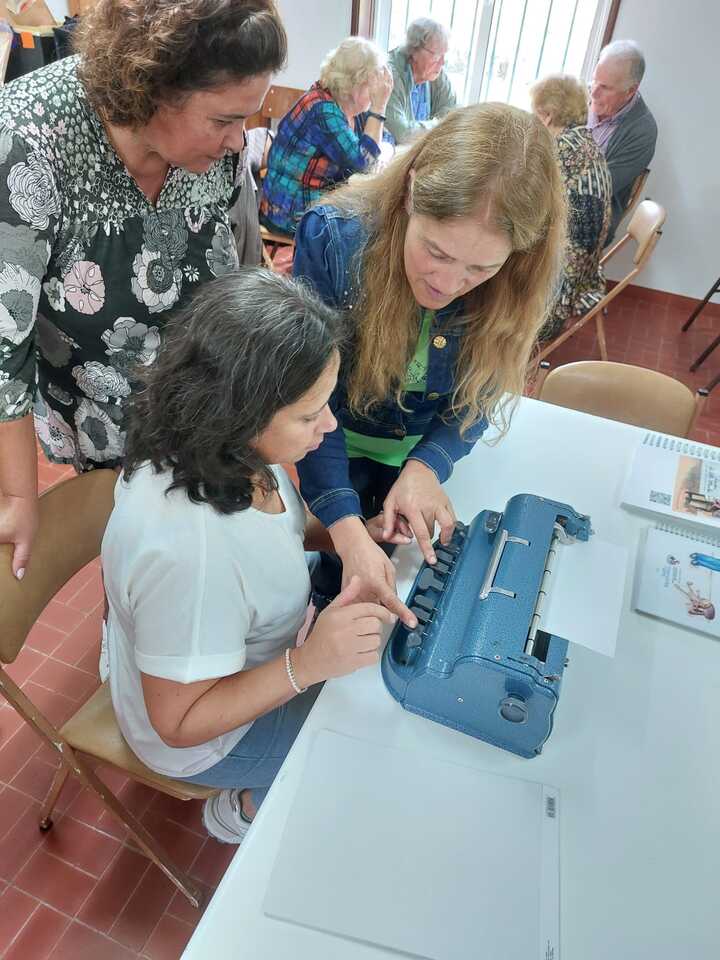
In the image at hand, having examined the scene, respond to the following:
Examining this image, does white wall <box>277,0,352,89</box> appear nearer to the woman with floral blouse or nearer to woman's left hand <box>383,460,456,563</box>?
the woman with floral blouse

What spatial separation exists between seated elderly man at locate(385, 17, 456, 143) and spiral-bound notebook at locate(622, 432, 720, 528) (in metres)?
2.79

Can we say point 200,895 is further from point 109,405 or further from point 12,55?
point 12,55

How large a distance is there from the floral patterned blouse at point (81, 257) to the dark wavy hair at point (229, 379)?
340mm

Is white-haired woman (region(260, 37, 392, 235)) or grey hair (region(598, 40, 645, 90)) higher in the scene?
grey hair (region(598, 40, 645, 90))

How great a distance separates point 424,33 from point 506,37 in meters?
0.91

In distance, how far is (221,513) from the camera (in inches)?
36.1

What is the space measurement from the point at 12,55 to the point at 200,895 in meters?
4.18

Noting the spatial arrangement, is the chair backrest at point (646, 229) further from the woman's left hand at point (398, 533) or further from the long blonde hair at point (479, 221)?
the woman's left hand at point (398, 533)

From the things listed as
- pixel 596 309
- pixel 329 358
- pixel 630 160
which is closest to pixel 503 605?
pixel 329 358

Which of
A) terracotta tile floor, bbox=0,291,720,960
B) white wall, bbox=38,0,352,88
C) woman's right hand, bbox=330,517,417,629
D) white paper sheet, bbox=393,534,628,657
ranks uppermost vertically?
white wall, bbox=38,0,352,88

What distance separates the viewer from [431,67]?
398 centimetres

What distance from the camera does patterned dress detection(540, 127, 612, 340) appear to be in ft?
8.71

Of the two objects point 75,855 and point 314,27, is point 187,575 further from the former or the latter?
point 314,27

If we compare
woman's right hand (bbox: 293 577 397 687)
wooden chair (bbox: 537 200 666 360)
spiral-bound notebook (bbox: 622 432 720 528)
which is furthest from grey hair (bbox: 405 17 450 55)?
woman's right hand (bbox: 293 577 397 687)
